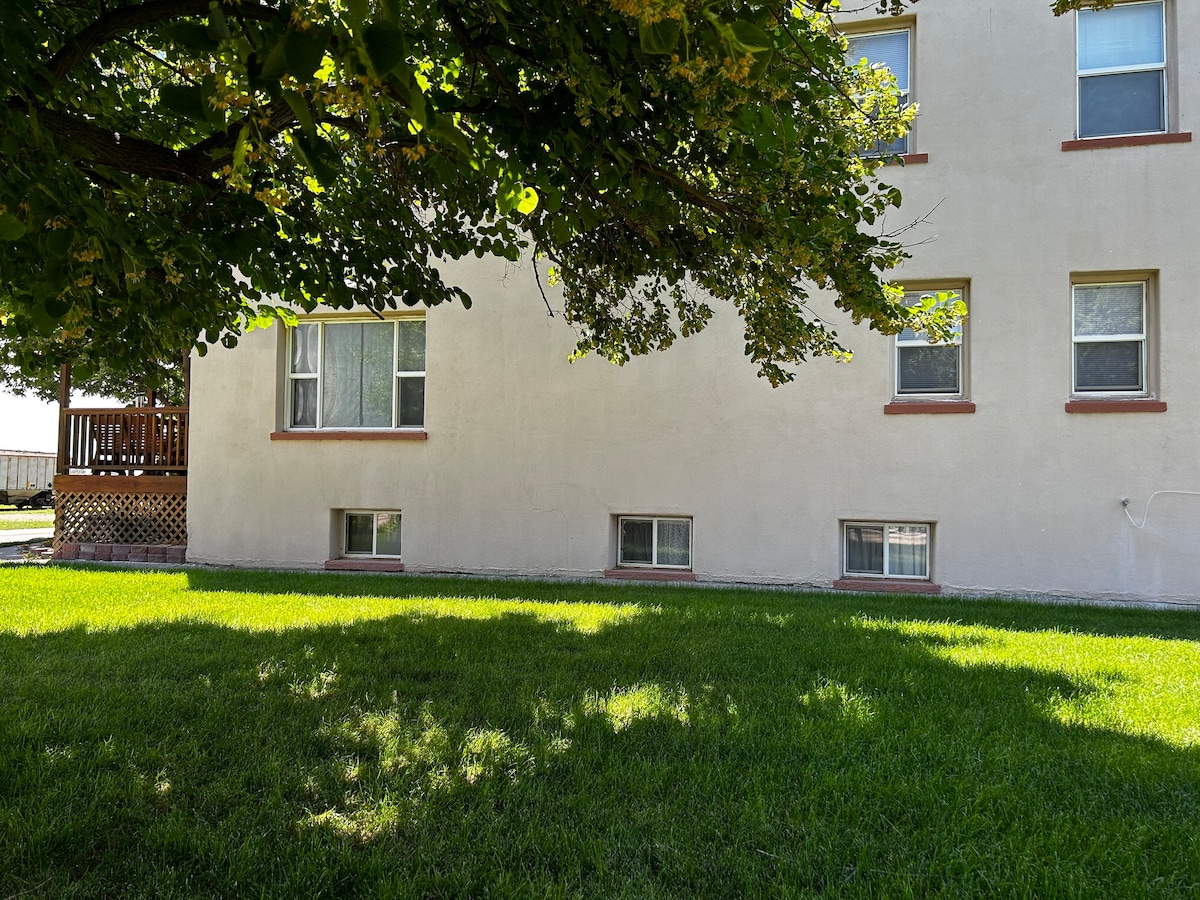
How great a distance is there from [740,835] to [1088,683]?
2.92 m

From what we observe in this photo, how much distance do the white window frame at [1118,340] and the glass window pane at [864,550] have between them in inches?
97.9

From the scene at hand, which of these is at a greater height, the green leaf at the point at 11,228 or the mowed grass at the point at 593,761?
the green leaf at the point at 11,228

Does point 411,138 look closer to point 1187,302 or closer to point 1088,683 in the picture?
point 1088,683

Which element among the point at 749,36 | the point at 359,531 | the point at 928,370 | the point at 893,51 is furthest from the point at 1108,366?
the point at 359,531

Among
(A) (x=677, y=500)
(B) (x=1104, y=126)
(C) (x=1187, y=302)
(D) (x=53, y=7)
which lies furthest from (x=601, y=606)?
(B) (x=1104, y=126)

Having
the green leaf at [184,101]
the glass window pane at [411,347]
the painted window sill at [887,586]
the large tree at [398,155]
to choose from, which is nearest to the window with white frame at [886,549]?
the painted window sill at [887,586]

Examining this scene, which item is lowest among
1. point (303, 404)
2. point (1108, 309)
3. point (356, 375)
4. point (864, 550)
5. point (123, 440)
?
point (864, 550)

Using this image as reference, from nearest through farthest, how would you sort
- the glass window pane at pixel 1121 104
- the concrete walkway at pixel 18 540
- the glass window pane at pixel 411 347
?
the glass window pane at pixel 1121 104 < the glass window pane at pixel 411 347 < the concrete walkway at pixel 18 540

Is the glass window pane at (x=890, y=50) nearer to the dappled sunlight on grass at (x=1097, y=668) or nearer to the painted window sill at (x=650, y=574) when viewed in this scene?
the painted window sill at (x=650, y=574)

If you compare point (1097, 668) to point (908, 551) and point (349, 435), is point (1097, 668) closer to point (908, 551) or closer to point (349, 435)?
point (908, 551)

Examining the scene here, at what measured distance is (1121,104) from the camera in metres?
8.01

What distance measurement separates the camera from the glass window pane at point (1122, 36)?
7.87m

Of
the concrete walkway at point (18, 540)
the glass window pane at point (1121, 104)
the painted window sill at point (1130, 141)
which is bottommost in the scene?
the concrete walkway at point (18, 540)

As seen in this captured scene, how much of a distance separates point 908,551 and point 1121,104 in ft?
17.1
